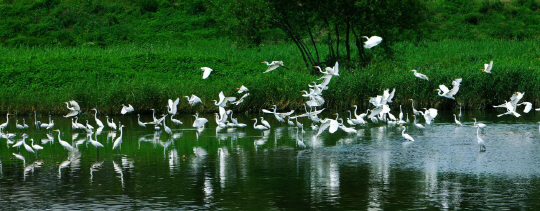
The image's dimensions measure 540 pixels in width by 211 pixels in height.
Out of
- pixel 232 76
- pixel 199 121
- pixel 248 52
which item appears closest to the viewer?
pixel 199 121

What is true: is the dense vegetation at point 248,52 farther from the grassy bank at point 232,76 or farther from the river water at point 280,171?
the river water at point 280,171

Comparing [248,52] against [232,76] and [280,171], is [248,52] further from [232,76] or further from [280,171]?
[280,171]

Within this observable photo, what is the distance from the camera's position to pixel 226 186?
12.6 meters

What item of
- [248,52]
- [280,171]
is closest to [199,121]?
[280,171]

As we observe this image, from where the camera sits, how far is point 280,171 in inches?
552

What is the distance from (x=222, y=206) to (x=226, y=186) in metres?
1.58

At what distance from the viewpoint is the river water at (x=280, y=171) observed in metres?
11.3

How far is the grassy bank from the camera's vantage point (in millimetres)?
26172

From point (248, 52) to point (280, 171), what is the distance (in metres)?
23.3

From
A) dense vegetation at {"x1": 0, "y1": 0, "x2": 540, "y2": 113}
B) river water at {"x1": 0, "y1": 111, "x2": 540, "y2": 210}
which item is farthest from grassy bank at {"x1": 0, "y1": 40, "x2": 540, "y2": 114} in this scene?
river water at {"x1": 0, "y1": 111, "x2": 540, "y2": 210}

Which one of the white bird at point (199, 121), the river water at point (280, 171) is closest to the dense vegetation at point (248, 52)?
the river water at point (280, 171)

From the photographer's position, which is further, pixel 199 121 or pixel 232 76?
pixel 232 76

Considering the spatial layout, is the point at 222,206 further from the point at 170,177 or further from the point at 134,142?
the point at 134,142

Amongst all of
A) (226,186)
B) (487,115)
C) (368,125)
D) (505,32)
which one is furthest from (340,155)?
(505,32)
